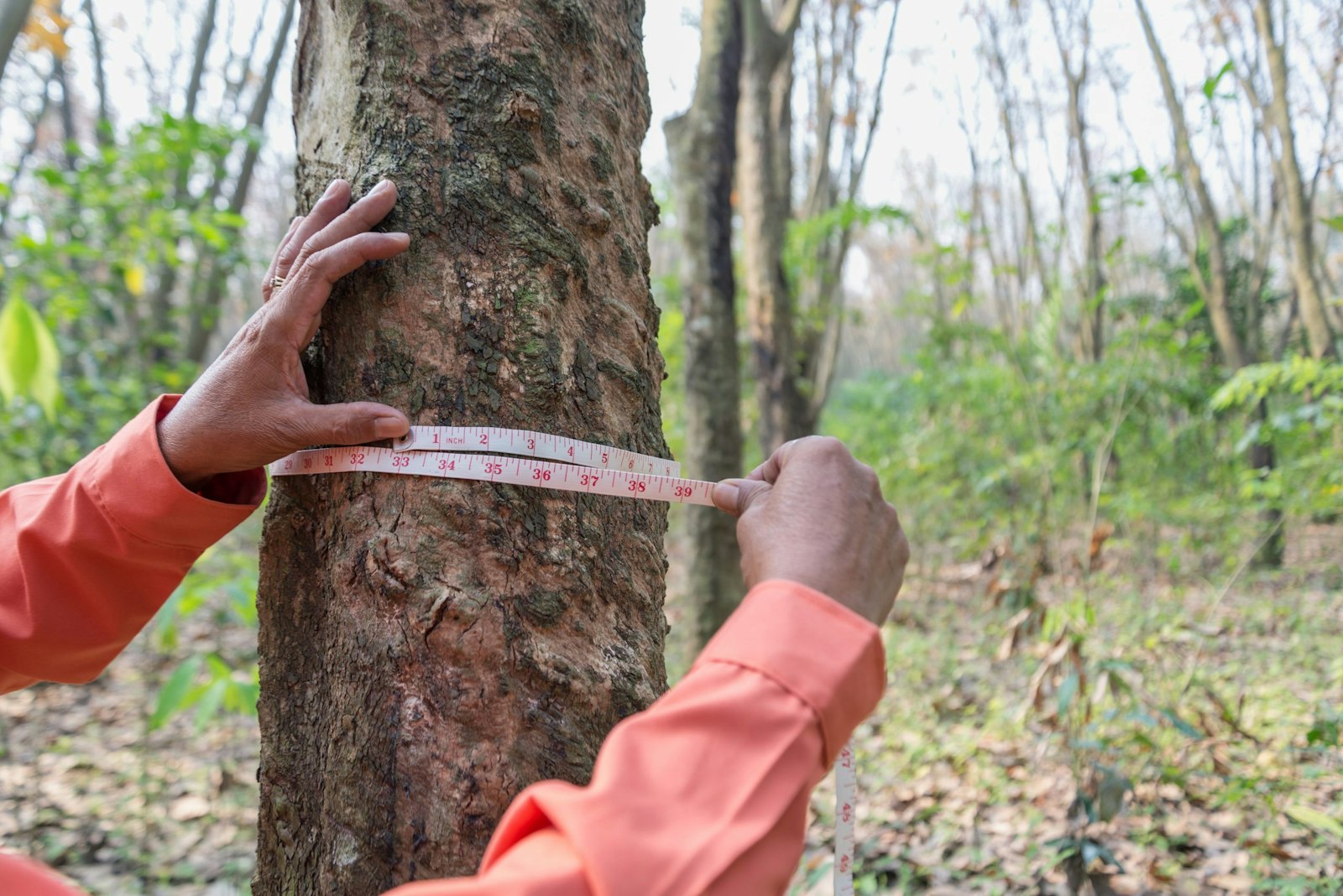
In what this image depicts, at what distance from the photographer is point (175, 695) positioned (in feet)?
7.84

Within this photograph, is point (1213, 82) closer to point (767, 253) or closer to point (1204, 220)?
point (767, 253)

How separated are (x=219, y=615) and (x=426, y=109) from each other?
368 centimetres

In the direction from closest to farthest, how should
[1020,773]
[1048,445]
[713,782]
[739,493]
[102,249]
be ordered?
1. [713,782]
2. [739,493]
3. [1020,773]
4. [102,249]
5. [1048,445]

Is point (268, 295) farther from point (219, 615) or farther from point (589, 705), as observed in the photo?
point (219, 615)

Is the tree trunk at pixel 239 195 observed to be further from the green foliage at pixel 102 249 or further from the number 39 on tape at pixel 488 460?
the number 39 on tape at pixel 488 460

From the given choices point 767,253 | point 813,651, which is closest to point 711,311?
point 767,253

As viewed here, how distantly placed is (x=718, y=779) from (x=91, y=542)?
3.06 ft

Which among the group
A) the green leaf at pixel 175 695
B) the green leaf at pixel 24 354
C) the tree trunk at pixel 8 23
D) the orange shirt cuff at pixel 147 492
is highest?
the tree trunk at pixel 8 23

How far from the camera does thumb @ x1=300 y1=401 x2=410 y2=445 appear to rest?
41.1 inches

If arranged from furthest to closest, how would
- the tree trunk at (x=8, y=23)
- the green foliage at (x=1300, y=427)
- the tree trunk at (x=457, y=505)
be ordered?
the green foliage at (x=1300, y=427) → the tree trunk at (x=8, y=23) → the tree trunk at (x=457, y=505)

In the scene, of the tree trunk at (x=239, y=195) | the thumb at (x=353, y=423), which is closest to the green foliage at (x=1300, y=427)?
the thumb at (x=353, y=423)

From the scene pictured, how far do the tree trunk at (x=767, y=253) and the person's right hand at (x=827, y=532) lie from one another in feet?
13.7

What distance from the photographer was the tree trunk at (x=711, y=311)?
3.98 m

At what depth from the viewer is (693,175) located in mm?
4223
